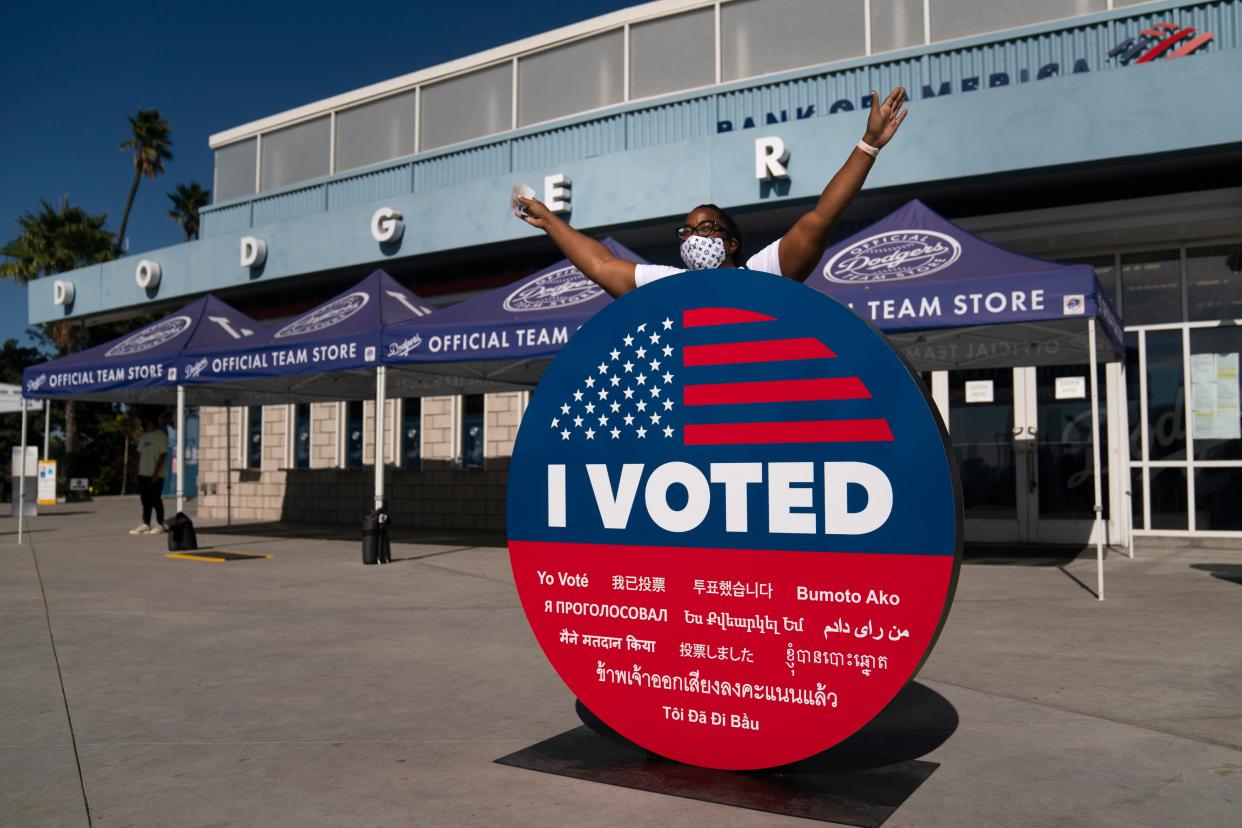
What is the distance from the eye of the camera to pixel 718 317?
10.8ft

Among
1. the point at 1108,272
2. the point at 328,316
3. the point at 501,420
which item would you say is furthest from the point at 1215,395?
the point at 328,316

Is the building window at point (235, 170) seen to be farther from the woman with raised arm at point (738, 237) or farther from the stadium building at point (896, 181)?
the woman with raised arm at point (738, 237)

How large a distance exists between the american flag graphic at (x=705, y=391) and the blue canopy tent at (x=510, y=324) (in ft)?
18.1

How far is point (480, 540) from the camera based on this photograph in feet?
45.4

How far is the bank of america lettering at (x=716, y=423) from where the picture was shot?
Answer: 9.95 feet

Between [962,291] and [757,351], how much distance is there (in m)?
5.03

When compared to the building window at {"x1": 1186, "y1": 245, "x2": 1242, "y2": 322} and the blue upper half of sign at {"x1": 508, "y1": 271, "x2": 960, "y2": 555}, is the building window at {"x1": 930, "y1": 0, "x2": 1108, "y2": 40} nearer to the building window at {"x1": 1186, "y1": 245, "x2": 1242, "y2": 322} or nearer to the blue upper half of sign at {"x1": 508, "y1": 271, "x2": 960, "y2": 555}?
the building window at {"x1": 1186, "y1": 245, "x2": 1242, "y2": 322}

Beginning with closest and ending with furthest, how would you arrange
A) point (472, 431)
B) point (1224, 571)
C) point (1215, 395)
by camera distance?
point (1224, 571)
point (1215, 395)
point (472, 431)

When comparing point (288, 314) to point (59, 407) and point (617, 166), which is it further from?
point (59, 407)

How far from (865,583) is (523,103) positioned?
14535 millimetres

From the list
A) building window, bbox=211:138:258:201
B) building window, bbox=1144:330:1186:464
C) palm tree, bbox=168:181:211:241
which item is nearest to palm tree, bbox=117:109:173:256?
palm tree, bbox=168:181:211:241

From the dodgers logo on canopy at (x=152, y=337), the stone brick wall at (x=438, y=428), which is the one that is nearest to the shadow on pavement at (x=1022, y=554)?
the stone brick wall at (x=438, y=428)

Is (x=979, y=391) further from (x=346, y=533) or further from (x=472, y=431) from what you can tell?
(x=346, y=533)

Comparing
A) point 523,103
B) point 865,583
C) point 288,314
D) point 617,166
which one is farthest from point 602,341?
point 288,314
